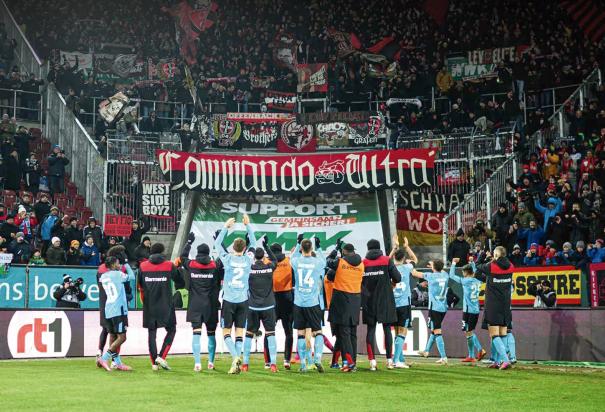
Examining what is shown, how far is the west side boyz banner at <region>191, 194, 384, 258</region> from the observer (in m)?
32.0

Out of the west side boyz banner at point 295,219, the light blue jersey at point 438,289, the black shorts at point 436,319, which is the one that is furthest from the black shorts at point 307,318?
the west side boyz banner at point 295,219

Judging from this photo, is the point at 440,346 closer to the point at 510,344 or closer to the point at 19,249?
the point at 510,344

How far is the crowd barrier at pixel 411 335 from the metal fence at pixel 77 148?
414 inches

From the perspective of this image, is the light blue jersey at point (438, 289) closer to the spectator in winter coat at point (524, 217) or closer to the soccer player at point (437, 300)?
the soccer player at point (437, 300)

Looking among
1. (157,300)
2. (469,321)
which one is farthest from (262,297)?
(469,321)

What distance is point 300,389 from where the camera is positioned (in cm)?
1394

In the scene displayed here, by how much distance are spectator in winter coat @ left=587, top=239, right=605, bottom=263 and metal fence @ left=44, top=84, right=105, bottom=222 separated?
16602 mm

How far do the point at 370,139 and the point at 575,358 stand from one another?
16521mm

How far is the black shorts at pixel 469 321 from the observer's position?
789 inches

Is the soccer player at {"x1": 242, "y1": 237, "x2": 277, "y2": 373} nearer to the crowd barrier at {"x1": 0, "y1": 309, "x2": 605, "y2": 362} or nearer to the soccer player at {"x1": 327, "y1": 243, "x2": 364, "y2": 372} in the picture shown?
the soccer player at {"x1": 327, "y1": 243, "x2": 364, "y2": 372}

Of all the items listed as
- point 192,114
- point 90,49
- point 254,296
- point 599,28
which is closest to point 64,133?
point 192,114

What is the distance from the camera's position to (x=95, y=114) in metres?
36.7

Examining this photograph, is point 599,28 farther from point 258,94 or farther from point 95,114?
point 95,114

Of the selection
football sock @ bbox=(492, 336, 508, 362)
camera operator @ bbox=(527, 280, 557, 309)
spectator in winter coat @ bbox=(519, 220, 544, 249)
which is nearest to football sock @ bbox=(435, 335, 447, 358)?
football sock @ bbox=(492, 336, 508, 362)
